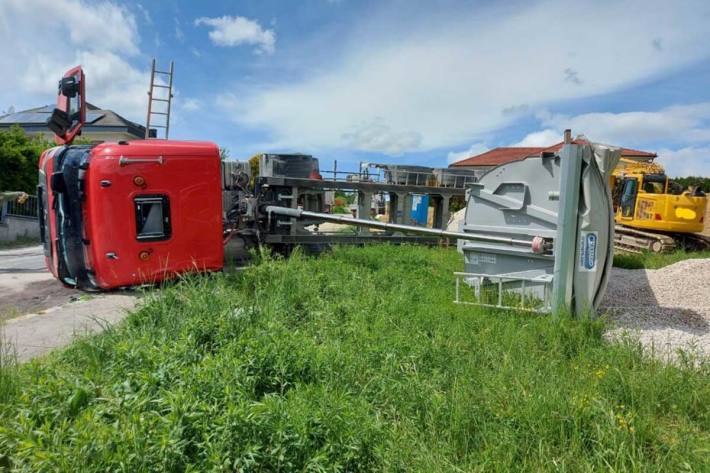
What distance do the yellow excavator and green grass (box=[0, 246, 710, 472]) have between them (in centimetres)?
1106

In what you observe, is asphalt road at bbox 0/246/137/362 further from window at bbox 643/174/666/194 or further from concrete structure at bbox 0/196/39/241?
window at bbox 643/174/666/194

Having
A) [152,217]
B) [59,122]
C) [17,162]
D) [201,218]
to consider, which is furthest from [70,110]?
[17,162]

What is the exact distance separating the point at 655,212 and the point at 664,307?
8.30 metres

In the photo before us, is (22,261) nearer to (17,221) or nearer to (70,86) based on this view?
(70,86)

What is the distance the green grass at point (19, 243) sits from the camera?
13348 mm

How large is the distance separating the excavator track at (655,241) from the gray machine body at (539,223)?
31.7ft

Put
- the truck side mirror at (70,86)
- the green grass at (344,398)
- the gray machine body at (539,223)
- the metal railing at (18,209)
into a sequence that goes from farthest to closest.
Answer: the metal railing at (18,209) < the truck side mirror at (70,86) < the gray machine body at (539,223) < the green grass at (344,398)

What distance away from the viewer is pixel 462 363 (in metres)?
3.29

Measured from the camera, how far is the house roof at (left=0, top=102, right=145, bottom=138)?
30625mm

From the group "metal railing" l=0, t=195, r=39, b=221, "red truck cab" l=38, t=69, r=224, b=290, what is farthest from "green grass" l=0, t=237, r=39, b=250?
"red truck cab" l=38, t=69, r=224, b=290

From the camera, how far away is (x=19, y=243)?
555 inches

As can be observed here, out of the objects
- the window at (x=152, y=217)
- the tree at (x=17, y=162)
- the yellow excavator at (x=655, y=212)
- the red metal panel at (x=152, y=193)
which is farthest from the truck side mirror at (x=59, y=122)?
the yellow excavator at (x=655, y=212)

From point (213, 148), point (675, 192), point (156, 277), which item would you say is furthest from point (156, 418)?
point (675, 192)

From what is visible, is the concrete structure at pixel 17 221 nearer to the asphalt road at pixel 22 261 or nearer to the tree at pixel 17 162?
the tree at pixel 17 162
